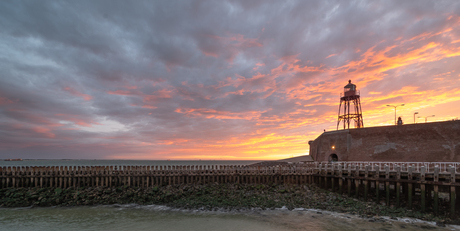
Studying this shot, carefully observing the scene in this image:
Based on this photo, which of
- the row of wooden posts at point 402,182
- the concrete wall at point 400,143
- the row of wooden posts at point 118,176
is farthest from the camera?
the concrete wall at point 400,143

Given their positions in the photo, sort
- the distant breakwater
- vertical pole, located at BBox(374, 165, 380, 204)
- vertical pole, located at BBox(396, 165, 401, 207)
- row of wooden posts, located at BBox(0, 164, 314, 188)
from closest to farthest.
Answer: vertical pole, located at BBox(396, 165, 401, 207)
vertical pole, located at BBox(374, 165, 380, 204)
the distant breakwater
row of wooden posts, located at BBox(0, 164, 314, 188)

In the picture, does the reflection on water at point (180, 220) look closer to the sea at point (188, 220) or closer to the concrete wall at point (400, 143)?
the sea at point (188, 220)

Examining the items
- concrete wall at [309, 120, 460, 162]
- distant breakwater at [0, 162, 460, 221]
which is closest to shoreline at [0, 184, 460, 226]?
distant breakwater at [0, 162, 460, 221]

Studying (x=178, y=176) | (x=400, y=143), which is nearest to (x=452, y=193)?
(x=400, y=143)

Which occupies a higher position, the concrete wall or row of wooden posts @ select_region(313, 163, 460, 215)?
the concrete wall

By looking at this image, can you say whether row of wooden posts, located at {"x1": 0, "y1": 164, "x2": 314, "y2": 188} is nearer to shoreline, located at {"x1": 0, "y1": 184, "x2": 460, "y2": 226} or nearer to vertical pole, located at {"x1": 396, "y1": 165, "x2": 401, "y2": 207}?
shoreline, located at {"x1": 0, "y1": 184, "x2": 460, "y2": 226}

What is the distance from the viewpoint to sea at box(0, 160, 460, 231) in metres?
15.4

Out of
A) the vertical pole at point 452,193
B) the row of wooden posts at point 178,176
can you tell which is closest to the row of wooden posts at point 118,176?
the row of wooden posts at point 178,176

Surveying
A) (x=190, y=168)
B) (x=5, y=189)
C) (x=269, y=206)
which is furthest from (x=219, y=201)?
(x=5, y=189)

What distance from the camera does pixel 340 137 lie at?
38.9 metres

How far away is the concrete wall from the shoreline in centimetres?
1519

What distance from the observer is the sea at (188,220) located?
15414 mm

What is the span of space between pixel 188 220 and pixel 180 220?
1.78 feet

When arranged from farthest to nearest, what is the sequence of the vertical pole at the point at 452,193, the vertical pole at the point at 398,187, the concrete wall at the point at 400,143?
the concrete wall at the point at 400,143 < the vertical pole at the point at 398,187 < the vertical pole at the point at 452,193
